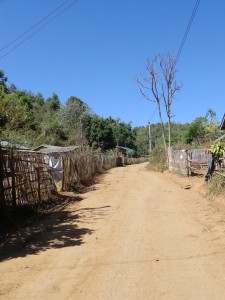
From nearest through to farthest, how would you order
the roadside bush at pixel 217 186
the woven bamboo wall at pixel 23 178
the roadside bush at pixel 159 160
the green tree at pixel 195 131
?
the woven bamboo wall at pixel 23 178, the roadside bush at pixel 217 186, the roadside bush at pixel 159 160, the green tree at pixel 195 131

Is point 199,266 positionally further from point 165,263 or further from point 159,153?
point 159,153

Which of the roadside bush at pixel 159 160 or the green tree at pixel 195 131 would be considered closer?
the roadside bush at pixel 159 160

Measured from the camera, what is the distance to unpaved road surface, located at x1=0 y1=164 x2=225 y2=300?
16.1 feet

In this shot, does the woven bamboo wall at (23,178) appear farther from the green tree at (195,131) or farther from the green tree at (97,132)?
the green tree at (97,132)

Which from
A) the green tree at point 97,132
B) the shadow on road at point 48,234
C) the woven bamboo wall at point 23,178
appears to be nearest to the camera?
the shadow on road at point 48,234

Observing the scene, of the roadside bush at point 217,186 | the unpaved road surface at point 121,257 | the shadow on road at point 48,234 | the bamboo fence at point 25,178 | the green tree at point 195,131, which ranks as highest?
the green tree at point 195,131

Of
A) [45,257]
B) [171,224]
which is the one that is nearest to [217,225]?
[171,224]

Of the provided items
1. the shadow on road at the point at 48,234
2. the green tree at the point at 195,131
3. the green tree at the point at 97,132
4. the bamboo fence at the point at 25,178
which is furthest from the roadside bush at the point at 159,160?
the green tree at the point at 97,132

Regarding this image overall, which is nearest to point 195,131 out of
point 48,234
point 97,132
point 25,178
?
point 97,132

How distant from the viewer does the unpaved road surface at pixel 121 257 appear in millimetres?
4895

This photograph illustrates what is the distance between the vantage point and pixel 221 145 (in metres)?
14.6

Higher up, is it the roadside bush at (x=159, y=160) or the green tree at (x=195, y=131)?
the green tree at (x=195, y=131)

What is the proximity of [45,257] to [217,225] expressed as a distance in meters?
4.44

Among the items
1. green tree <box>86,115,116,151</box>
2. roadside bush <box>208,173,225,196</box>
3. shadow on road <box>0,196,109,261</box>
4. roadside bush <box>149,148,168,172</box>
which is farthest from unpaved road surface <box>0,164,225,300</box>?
green tree <box>86,115,116,151</box>
